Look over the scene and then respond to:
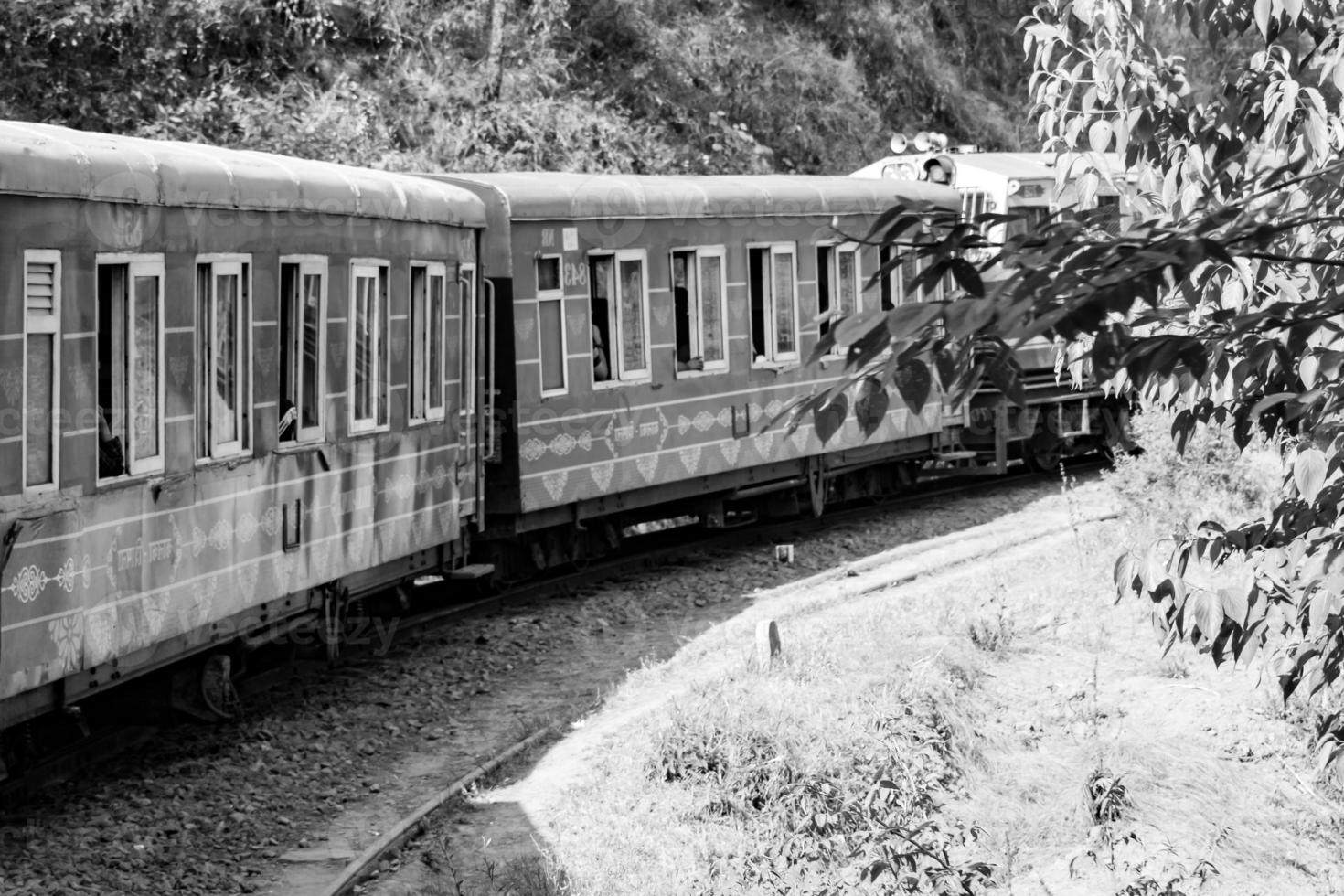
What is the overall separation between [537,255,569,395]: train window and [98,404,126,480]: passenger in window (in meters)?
5.12

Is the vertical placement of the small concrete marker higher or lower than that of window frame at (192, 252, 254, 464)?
lower

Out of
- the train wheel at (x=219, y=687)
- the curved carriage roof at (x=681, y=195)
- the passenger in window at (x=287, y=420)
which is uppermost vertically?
the curved carriage roof at (x=681, y=195)

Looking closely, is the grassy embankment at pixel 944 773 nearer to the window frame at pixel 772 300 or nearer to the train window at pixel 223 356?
the train window at pixel 223 356

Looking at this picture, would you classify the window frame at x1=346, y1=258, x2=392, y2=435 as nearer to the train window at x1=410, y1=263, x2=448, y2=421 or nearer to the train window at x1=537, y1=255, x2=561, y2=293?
the train window at x1=410, y1=263, x2=448, y2=421

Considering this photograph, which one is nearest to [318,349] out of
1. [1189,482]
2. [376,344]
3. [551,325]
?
[376,344]

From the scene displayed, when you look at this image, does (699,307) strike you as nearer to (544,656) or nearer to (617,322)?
(617,322)

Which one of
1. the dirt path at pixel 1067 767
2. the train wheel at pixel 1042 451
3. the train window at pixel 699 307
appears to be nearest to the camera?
the dirt path at pixel 1067 767

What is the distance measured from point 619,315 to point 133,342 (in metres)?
5.99

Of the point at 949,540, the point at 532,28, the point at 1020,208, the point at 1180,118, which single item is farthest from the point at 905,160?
the point at 1180,118

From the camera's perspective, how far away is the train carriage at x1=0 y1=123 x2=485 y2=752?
7.03 m

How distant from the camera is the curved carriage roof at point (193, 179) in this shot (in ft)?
22.9

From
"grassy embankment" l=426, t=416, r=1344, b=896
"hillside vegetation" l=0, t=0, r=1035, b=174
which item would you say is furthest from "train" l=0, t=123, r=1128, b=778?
"hillside vegetation" l=0, t=0, r=1035, b=174

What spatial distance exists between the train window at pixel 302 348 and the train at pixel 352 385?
0.02m

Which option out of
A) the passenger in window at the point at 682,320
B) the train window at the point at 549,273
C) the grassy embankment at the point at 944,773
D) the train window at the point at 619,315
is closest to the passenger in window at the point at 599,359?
the train window at the point at 619,315
